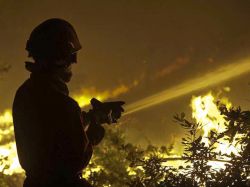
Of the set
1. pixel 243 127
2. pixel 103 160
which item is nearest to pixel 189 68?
pixel 103 160

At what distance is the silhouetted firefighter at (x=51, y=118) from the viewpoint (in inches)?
93.4

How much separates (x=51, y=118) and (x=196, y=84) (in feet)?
112

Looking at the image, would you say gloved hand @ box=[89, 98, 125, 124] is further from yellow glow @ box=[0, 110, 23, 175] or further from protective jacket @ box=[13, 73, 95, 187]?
yellow glow @ box=[0, 110, 23, 175]

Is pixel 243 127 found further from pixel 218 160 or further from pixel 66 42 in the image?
pixel 66 42

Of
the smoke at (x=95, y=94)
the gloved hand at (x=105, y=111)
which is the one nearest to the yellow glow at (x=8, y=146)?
the smoke at (x=95, y=94)

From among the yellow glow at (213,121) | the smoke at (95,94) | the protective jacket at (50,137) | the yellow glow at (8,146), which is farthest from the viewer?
the smoke at (95,94)

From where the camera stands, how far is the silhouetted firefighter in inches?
93.4

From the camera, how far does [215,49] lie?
3634 cm

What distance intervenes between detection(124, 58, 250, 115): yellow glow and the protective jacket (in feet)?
103

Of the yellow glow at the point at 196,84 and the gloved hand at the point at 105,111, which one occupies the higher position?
the yellow glow at the point at 196,84

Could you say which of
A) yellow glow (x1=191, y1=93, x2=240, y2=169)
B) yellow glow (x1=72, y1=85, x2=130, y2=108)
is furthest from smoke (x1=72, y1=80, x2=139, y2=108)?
yellow glow (x1=191, y1=93, x2=240, y2=169)

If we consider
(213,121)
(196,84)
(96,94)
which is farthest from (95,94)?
(213,121)

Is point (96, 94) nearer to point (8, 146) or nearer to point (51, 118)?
point (8, 146)

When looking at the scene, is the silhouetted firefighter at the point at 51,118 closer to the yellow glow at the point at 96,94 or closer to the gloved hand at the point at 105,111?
the gloved hand at the point at 105,111
